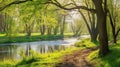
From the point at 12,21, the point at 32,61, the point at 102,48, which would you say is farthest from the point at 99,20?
the point at 12,21

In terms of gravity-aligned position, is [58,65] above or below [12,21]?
below

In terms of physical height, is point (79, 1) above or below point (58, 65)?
above

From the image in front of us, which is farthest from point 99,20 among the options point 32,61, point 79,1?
point 79,1

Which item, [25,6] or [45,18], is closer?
[25,6]

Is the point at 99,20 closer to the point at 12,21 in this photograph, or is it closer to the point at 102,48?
the point at 102,48

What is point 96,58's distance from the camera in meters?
20.0

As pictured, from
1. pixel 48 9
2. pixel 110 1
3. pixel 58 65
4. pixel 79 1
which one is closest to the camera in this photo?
pixel 58 65

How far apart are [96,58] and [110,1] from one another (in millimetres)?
9736

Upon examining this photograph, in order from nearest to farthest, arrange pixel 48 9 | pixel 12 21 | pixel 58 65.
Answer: pixel 58 65 < pixel 48 9 < pixel 12 21

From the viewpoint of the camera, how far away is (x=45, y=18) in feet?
74.8

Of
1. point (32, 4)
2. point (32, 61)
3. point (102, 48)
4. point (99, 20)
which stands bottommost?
point (32, 61)

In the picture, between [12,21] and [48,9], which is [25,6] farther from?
[12,21]

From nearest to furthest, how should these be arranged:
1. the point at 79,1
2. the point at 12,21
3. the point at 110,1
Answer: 1. the point at 110,1
2. the point at 12,21
3. the point at 79,1

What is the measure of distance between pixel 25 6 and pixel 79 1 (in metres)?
25.1
